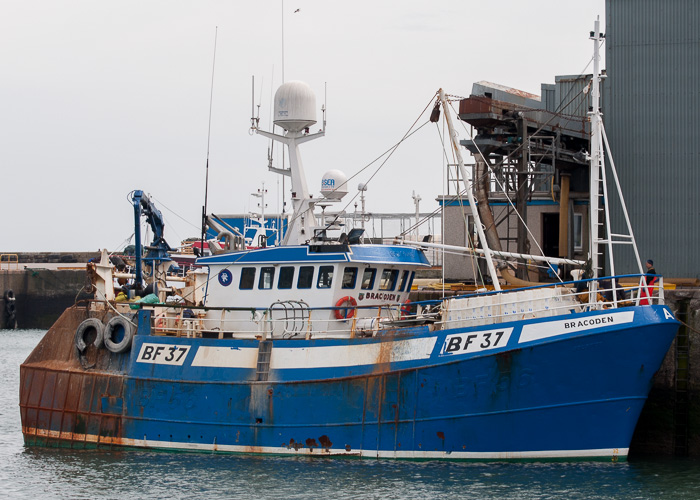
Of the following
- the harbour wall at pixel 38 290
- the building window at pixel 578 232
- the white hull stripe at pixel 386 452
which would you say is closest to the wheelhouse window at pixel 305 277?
the white hull stripe at pixel 386 452

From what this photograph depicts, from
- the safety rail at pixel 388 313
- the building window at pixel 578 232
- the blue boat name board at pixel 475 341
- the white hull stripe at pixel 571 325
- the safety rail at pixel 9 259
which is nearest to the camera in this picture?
the white hull stripe at pixel 571 325

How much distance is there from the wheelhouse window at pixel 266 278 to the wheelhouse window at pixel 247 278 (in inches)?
7.7

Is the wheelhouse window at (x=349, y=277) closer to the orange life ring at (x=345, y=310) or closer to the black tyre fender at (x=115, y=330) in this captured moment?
the orange life ring at (x=345, y=310)

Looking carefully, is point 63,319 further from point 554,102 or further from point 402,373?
point 554,102

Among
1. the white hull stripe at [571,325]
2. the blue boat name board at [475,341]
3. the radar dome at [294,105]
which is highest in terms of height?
the radar dome at [294,105]

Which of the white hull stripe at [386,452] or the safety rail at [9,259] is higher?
the safety rail at [9,259]

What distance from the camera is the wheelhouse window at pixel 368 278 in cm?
1839

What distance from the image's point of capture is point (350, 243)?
18.6 metres

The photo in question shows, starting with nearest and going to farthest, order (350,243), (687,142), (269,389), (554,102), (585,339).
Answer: (585,339)
(269,389)
(350,243)
(687,142)
(554,102)

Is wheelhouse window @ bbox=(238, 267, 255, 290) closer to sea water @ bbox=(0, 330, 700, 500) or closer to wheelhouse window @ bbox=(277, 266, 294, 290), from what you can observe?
wheelhouse window @ bbox=(277, 266, 294, 290)

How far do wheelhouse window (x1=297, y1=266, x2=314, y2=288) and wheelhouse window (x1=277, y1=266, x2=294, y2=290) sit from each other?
165mm

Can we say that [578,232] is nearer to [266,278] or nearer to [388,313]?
[388,313]

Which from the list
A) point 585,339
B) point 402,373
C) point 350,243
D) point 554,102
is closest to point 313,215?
point 350,243

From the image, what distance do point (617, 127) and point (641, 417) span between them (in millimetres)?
8562
